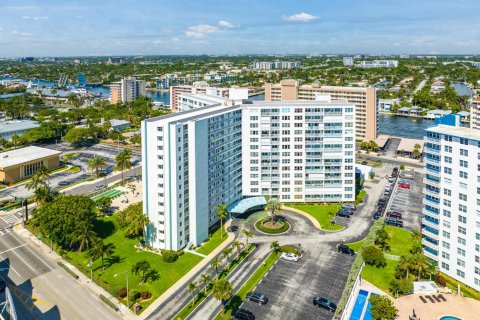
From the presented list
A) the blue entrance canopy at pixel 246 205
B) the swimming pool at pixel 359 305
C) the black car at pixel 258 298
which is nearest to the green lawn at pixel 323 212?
the blue entrance canopy at pixel 246 205

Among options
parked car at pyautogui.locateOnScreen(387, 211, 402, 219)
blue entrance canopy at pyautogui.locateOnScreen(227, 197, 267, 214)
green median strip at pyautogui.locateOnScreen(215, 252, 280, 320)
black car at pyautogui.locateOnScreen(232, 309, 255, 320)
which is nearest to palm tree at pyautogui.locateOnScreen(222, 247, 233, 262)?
green median strip at pyautogui.locateOnScreen(215, 252, 280, 320)

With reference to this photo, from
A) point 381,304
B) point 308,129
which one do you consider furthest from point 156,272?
point 308,129

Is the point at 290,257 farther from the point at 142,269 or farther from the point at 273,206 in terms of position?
the point at 142,269

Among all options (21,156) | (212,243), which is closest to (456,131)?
(212,243)

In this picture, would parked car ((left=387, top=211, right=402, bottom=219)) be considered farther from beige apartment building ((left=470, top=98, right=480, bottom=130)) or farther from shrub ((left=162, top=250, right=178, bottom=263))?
beige apartment building ((left=470, top=98, right=480, bottom=130))

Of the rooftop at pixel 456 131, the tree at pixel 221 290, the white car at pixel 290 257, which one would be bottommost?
the white car at pixel 290 257

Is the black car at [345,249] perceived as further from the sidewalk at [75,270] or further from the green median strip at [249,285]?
the sidewalk at [75,270]

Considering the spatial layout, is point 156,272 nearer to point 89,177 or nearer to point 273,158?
point 273,158
